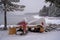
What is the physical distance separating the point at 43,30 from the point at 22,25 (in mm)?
1138

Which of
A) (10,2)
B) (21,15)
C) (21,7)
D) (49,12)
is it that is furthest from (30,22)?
(49,12)

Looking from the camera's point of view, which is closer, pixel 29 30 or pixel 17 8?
pixel 29 30

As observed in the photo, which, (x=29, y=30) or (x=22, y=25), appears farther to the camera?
(x=29, y=30)

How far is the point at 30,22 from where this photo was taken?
1053 cm

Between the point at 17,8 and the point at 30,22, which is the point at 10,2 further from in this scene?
the point at 30,22

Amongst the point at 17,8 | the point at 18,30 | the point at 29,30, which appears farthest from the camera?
the point at 17,8

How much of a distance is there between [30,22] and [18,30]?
2.15 meters

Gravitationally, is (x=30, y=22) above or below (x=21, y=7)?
below

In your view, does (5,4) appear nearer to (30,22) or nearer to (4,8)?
(4,8)

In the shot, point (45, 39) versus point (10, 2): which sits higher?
point (10, 2)

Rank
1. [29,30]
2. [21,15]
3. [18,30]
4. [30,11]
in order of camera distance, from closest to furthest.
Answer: [18,30] < [29,30] < [21,15] < [30,11]

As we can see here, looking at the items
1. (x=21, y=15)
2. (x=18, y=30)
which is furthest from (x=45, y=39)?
(x=21, y=15)

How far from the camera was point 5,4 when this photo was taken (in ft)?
31.2

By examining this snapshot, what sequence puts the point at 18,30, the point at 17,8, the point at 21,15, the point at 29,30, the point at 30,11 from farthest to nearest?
the point at 30,11, the point at 21,15, the point at 17,8, the point at 29,30, the point at 18,30
